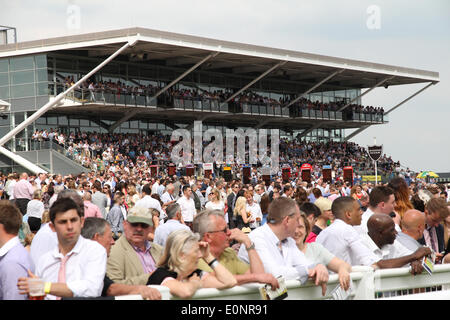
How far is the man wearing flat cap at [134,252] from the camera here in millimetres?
6035

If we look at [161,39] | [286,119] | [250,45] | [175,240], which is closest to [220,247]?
[175,240]

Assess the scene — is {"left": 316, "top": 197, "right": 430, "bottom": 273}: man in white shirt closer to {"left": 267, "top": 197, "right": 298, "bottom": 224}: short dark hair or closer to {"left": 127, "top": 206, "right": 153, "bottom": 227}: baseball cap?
{"left": 267, "top": 197, "right": 298, "bottom": 224}: short dark hair

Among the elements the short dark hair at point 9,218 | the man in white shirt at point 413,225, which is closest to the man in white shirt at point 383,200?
the man in white shirt at point 413,225

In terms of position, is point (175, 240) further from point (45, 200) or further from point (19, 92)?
point (19, 92)

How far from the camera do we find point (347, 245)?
22.4ft

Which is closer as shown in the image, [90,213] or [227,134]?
[90,213]

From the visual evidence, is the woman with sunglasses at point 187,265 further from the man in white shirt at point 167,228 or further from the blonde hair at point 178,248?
the man in white shirt at point 167,228

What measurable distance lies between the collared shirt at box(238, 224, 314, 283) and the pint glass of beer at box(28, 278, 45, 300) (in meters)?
1.93

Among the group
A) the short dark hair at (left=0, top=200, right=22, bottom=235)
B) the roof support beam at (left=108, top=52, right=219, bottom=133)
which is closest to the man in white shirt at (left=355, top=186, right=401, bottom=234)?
the short dark hair at (left=0, top=200, right=22, bottom=235)

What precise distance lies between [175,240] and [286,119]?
55.3 metres

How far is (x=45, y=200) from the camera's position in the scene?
17.8 m

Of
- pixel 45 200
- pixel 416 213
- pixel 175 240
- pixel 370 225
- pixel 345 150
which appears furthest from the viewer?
pixel 345 150

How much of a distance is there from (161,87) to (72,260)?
153 feet

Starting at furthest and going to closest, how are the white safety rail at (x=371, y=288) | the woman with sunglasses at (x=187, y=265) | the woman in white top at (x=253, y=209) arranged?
the woman in white top at (x=253, y=209) → the woman with sunglasses at (x=187, y=265) → the white safety rail at (x=371, y=288)
